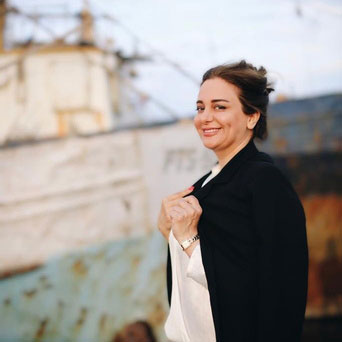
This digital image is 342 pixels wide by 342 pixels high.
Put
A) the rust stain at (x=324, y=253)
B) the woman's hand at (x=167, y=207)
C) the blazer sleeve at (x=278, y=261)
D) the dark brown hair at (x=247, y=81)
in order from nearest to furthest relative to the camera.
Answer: the blazer sleeve at (x=278, y=261) < the dark brown hair at (x=247, y=81) < the woman's hand at (x=167, y=207) < the rust stain at (x=324, y=253)

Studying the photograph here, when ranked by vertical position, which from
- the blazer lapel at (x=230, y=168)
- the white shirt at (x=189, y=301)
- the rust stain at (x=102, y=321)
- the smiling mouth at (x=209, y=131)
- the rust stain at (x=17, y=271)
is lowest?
the rust stain at (x=102, y=321)

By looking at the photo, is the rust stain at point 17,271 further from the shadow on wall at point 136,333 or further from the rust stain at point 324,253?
the rust stain at point 324,253

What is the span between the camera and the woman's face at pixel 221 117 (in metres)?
1.62

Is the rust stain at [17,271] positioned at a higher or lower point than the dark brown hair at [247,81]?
lower

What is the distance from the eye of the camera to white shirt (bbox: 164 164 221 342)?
5.30 ft

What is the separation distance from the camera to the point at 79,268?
375 centimetres

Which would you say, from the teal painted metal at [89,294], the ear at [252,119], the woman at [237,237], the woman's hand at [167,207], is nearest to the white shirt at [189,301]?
the woman at [237,237]

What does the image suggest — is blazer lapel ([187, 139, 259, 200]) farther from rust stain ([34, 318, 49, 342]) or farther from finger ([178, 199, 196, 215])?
rust stain ([34, 318, 49, 342])

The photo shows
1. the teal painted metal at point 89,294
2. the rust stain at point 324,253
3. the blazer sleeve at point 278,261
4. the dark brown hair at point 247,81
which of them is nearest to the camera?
the blazer sleeve at point 278,261

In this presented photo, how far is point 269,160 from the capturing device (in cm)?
166

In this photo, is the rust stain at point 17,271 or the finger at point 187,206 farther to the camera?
the rust stain at point 17,271

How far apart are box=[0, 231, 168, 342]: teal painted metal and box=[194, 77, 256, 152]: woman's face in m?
2.18

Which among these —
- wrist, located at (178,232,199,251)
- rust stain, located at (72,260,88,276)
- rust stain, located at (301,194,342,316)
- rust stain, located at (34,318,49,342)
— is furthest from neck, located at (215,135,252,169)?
rust stain, located at (34,318,49,342)

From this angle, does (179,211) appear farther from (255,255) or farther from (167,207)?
(255,255)
